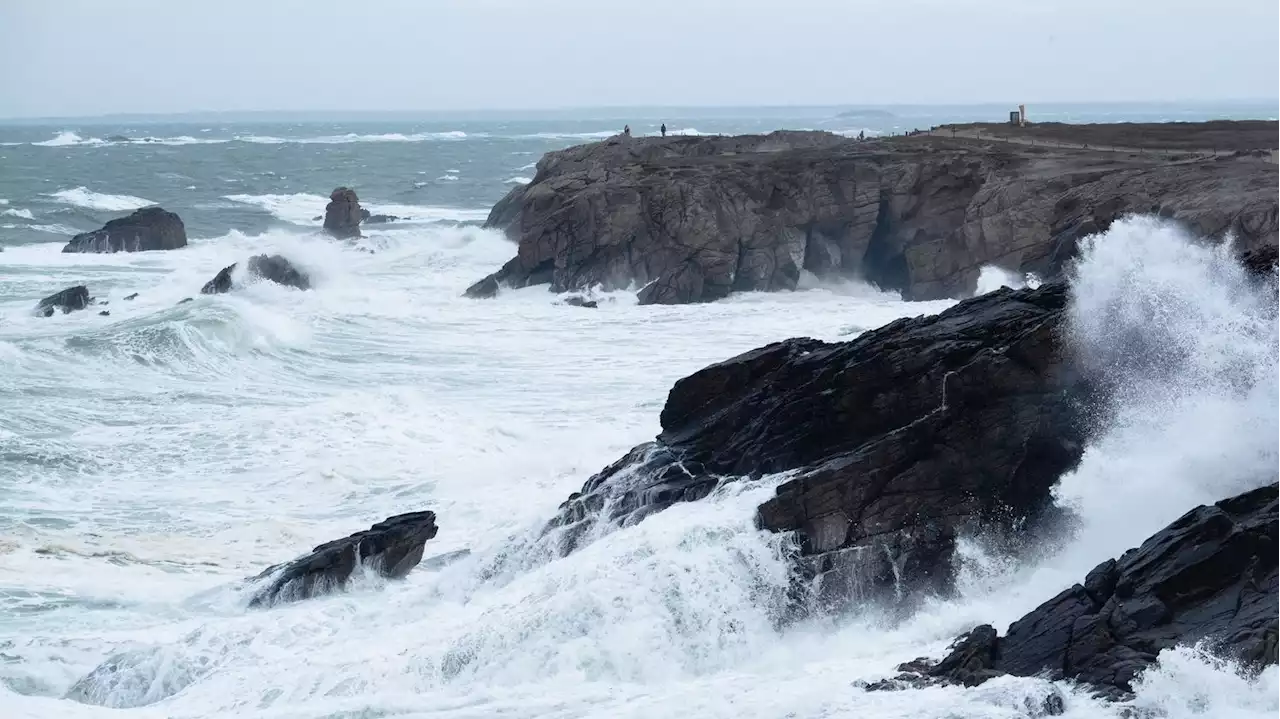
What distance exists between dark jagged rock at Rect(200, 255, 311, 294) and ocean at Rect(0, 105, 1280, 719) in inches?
213

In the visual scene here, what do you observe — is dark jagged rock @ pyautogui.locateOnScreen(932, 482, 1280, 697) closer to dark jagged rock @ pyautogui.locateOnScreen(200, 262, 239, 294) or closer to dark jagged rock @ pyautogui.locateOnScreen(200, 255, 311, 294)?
dark jagged rock @ pyautogui.locateOnScreen(200, 262, 239, 294)

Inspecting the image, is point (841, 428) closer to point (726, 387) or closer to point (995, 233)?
point (726, 387)

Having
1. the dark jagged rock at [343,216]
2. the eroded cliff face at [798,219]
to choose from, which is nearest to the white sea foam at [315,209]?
the dark jagged rock at [343,216]

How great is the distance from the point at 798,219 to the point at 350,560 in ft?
83.2

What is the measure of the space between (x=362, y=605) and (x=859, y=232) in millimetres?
26228

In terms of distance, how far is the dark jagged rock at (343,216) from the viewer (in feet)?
180

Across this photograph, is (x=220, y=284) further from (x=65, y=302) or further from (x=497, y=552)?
(x=497, y=552)

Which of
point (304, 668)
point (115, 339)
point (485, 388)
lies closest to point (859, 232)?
point (485, 388)

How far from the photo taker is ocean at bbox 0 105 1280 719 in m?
13.5

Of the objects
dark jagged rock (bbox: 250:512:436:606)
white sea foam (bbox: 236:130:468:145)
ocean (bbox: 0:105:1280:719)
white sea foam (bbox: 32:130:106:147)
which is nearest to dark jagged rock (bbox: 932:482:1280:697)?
ocean (bbox: 0:105:1280:719)

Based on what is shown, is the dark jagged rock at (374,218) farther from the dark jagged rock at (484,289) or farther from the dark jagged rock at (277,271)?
the dark jagged rock at (484,289)

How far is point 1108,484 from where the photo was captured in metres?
14.6

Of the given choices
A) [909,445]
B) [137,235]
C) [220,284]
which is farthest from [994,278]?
[137,235]

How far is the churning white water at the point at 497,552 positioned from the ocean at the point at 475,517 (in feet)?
0.13
